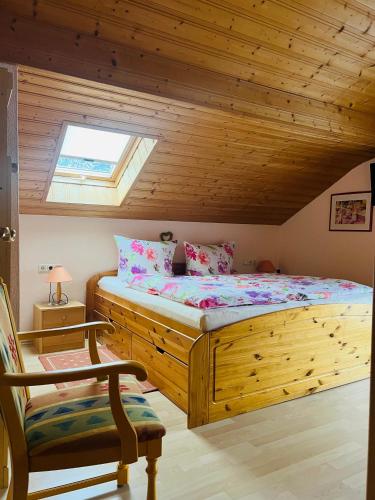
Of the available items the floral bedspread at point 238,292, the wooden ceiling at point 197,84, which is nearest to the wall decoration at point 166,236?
the wooden ceiling at point 197,84

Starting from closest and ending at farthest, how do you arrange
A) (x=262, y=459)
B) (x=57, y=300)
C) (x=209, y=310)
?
(x=262, y=459) < (x=209, y=310) < (x=57, y=300)

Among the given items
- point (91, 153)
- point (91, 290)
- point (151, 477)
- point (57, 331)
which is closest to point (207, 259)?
point (91, 290)

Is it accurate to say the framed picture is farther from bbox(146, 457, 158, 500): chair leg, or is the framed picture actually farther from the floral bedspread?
bbox(146, 457, 158, 500): chair leg

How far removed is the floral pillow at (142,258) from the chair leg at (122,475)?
6.71 ft

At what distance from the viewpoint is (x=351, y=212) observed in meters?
4.16

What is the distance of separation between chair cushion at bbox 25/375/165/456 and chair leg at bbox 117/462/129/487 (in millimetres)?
396

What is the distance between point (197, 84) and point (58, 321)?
2.31 m

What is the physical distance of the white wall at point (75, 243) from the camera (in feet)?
11.5

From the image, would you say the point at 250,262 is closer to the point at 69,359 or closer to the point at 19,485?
the point at 69,359

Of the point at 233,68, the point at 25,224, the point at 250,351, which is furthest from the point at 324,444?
the point at 25,224

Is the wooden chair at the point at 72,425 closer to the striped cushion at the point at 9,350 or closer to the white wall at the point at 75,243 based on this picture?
the striped cushion at the point at 9,350

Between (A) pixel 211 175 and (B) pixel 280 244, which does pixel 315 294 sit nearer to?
(A) pixel 211 175

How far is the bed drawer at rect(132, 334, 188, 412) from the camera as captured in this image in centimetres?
219

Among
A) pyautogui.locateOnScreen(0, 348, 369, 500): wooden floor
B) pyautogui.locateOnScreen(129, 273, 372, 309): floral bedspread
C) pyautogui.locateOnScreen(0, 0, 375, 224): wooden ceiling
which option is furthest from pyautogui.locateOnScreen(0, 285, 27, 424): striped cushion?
pyautogui.locateOnScreen(0, 0, 375, 224): wooden ceiling
